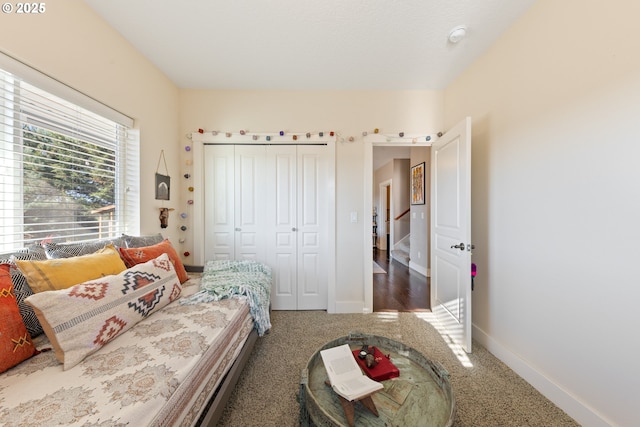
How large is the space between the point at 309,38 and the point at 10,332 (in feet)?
8.04

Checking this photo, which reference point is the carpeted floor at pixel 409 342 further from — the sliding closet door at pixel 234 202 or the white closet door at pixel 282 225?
the sliding closet door at pixel 234 202

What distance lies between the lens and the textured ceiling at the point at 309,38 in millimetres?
1562

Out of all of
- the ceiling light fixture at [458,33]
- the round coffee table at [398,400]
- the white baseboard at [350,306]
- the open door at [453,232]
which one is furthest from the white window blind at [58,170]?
the open door at [453,232]

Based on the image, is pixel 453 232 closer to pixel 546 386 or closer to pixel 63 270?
pixel 546 386

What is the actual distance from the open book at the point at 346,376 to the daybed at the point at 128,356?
593mm

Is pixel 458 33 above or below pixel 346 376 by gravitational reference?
above

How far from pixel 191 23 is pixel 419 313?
352 cm

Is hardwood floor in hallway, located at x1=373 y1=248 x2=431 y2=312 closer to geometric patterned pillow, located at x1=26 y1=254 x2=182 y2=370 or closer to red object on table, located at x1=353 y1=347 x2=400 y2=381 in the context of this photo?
red object on table, located at x1=353 y1=347 x2=400 y2=381

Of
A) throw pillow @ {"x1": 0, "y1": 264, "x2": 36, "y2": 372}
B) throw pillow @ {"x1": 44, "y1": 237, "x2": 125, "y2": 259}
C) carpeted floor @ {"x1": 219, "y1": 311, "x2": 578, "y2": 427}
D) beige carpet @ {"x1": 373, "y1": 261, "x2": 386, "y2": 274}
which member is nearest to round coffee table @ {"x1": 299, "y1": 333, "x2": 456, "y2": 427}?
carpeted floor @ {"x1": 219, "y1": 311, "x2": 578, "y2": 427}

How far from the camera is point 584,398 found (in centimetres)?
126

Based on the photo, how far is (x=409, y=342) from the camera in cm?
199

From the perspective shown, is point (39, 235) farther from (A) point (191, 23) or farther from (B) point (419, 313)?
(B) point (419, 313)

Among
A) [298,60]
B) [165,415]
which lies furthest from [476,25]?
[165,415]

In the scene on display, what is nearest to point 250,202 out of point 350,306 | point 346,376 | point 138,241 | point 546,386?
point 138,241
